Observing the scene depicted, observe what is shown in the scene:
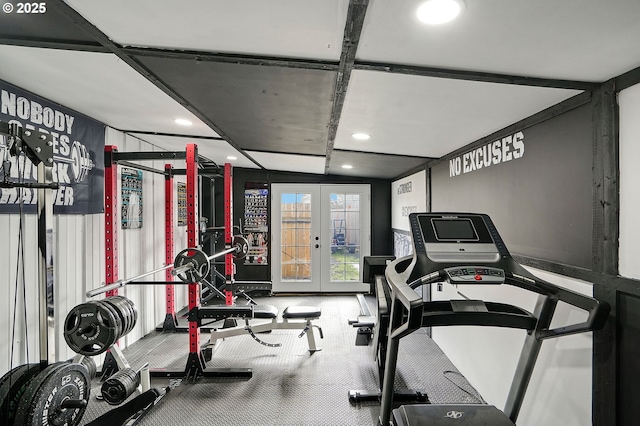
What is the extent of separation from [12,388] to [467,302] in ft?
6.26

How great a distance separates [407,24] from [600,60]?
74 cm

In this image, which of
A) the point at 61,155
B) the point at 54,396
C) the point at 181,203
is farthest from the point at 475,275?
the point at 181,203

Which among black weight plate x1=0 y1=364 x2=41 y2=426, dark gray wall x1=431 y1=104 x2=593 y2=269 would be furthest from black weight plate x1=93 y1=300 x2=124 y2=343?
dark gray wall x1=431 y1=104 x2=593 y2=269

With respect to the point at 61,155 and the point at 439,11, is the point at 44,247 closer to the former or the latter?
the point at 61,155

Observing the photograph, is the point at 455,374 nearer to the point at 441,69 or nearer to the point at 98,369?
the point at 441,69

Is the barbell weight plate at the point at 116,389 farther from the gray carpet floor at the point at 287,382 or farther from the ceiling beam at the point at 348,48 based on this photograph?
the ceiling beam at the point at 348,48

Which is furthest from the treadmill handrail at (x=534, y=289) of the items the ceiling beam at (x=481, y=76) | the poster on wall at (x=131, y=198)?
the poster on wall at (x=131, y=198)

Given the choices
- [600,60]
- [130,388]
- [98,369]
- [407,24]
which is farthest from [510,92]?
[98,369]

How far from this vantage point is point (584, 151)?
1.47 metres

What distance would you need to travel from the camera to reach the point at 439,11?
3.22 feet

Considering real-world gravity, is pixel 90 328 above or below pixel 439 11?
below

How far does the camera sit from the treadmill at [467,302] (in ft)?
4.28

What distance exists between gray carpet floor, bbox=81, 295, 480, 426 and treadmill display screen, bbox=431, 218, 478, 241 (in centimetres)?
140

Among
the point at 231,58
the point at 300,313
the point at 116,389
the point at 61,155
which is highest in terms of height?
the point at 231,58
